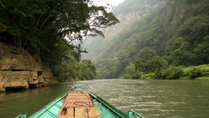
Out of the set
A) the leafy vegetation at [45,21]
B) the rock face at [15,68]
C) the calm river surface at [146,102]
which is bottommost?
the calm river surface at [146,102]

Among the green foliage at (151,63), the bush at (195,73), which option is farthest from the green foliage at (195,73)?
the green foliage at (151,63)

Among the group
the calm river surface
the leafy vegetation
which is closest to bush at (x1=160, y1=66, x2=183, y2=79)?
the leafy vegetation

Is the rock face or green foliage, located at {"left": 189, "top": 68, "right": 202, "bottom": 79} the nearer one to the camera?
the rock face

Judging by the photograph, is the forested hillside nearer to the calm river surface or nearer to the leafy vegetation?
the leafy vegetation

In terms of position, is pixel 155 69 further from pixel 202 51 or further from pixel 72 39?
pixel 72 39

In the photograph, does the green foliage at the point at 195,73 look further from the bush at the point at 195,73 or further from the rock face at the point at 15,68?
the rock face at the point at 15,68

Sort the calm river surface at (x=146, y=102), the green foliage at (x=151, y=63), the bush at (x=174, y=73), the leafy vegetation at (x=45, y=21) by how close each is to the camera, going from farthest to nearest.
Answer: the green foliage at (x=151, y=63) → the bush at (x=174, y=73) → the leafy vegetation at (x=45, y=21) → the calm river surface at (x=146, y=102)

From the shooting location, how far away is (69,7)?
15.3m

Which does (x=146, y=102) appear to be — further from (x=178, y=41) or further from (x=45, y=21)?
(x=178, y=41)

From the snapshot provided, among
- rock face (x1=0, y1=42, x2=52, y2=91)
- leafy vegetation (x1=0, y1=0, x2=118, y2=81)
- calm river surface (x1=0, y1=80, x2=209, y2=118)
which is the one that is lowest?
calm river surface (x1=0, y1=80, x2=209, y2=118)

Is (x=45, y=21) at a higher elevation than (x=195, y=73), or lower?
higher

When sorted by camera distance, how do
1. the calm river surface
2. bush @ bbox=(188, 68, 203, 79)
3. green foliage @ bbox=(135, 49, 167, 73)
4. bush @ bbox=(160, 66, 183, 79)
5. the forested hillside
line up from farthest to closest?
the forested hillside < green foliage @ bbox=(135, 49, 167, 73) < bush @ bbox=(160, 66, 183, 79) < bush @ bbox=(188, 68, 203, 79) < the calm river surface

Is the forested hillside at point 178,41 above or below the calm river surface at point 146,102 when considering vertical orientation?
above

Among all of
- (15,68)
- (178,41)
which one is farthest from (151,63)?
(15,68)
